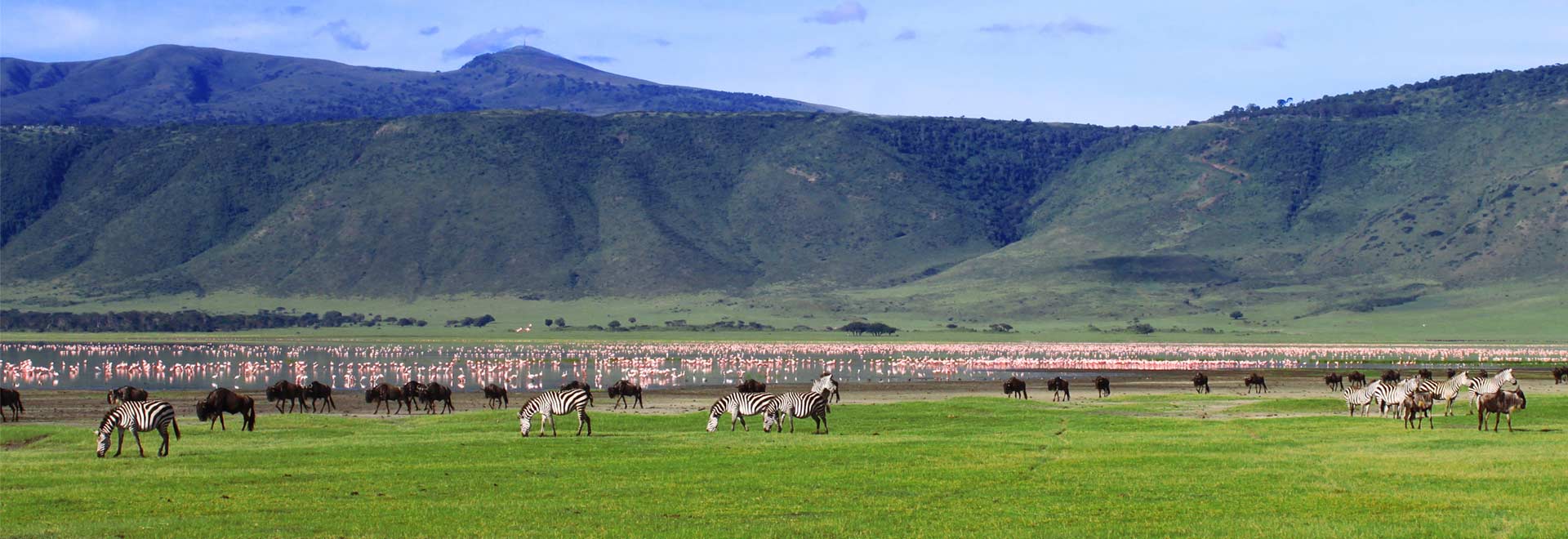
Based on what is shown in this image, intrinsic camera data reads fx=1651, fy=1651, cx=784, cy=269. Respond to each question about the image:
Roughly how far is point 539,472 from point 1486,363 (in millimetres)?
69960

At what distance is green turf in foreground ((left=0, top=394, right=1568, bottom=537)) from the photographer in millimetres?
17609

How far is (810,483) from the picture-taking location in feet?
70.5

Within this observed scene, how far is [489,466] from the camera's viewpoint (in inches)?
936

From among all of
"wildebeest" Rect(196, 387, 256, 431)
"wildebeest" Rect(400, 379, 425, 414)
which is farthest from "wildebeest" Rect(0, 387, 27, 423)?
"wildebeest" Rect(400, 379, 425, 414)

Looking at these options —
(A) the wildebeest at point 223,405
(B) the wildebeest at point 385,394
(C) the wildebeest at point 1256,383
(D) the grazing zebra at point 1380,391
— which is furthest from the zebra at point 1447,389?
(B) the wildebeest at point 385,394

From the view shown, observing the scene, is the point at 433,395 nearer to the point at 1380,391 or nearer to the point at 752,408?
the point at 752,408

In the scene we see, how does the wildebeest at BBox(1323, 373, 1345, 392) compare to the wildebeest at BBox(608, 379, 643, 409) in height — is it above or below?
below

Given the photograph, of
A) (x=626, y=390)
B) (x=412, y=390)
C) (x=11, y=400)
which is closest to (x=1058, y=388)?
(x=626, y=390)

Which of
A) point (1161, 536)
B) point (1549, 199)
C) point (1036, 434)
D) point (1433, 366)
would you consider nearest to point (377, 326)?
point (1433, 366)

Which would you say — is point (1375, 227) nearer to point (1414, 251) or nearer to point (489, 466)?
point (1414, 251)

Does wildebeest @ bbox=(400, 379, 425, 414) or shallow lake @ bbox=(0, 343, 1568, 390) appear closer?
wildebeest @ bbox=(400, 379, 425, 414)

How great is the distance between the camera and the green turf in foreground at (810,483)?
17609 millimetres

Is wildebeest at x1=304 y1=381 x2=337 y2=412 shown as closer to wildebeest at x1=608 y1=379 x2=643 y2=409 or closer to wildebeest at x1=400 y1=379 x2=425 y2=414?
wildebeest at x1=400 y1=379 x2=425 y2=414

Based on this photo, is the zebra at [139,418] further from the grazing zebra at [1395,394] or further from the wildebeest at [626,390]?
the grazing zebra at [1395,394]
